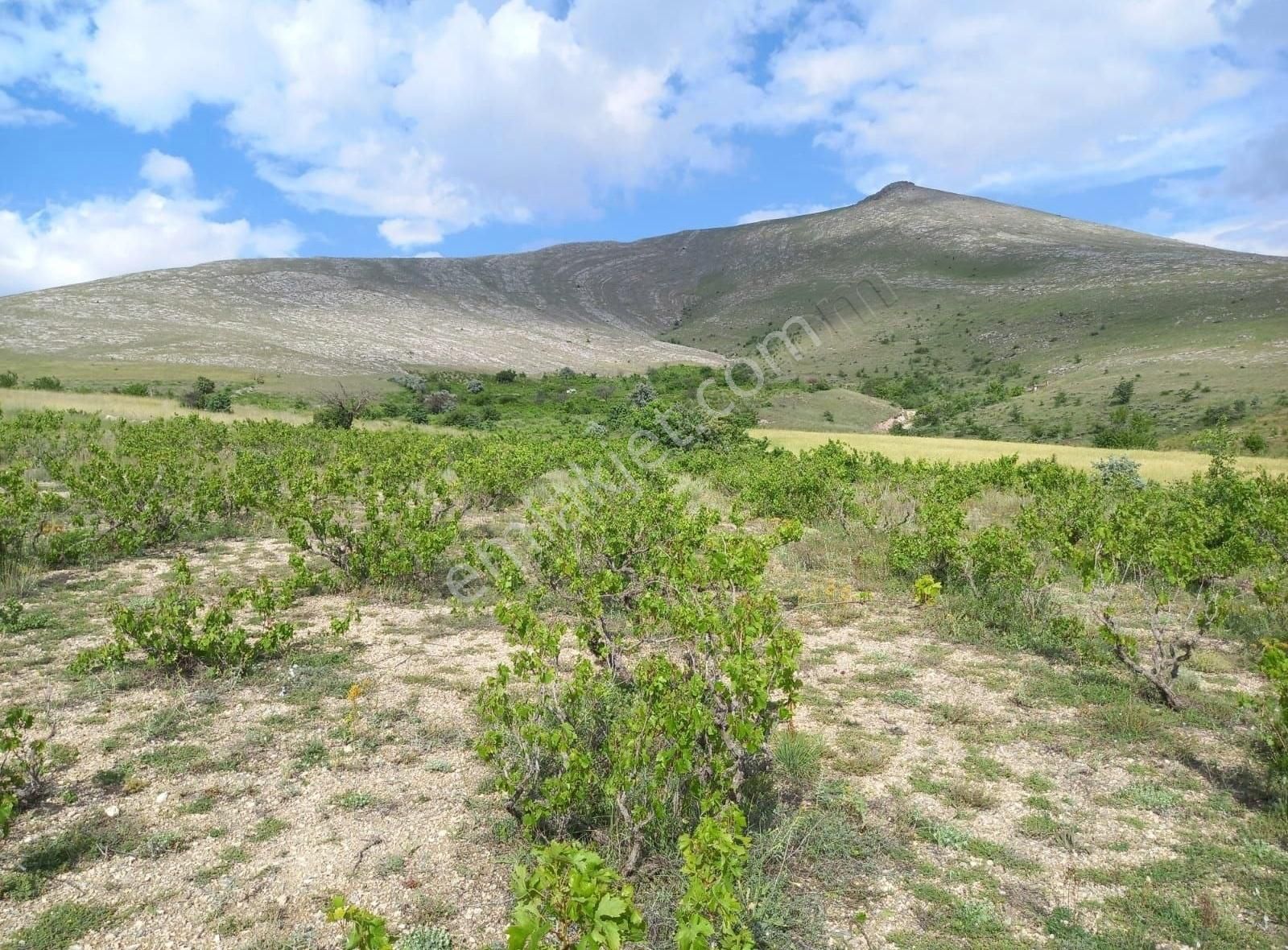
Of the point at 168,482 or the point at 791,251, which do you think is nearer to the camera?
the point at 168,482

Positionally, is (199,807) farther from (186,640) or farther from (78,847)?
(186,640)

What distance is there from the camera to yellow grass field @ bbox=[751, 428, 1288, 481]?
24.3 m

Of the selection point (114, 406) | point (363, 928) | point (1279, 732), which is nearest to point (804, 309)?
point (114, 406)

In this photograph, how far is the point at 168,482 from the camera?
11.9m

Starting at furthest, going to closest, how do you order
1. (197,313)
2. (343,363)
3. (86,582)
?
1. (197,313)
2. (343,363)
3. (86,582)

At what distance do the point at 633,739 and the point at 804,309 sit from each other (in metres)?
87.7

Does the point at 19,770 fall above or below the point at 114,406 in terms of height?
below

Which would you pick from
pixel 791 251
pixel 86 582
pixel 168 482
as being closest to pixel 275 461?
pixel 168 482

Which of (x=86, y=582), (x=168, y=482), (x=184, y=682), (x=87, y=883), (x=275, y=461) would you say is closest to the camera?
(x=87, y=883)

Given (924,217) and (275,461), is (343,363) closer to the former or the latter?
(275,461)

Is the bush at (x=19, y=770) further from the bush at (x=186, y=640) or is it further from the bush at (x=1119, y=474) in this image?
the bush at (x=1119, y=474)

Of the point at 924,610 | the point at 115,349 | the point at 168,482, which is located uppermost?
the point at 115,349

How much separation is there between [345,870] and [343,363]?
5258 centimetres

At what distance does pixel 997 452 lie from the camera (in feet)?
103
